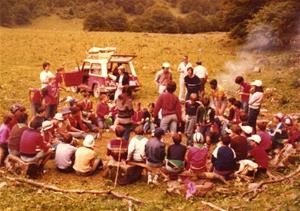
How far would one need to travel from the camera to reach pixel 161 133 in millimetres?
12625

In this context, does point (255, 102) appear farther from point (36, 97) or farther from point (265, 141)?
point (36, 97)

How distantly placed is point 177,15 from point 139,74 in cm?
4236

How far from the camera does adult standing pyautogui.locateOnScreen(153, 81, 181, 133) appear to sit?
14609mm

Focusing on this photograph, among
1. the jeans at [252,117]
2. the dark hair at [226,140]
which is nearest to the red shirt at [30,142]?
the dark hair at [226,140]

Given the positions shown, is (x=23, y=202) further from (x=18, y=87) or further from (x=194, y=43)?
(x=194, y=43)

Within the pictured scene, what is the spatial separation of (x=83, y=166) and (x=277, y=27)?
21871 millimetres

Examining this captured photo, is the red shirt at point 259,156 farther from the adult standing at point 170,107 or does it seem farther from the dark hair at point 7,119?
the dark hair at point 7,119

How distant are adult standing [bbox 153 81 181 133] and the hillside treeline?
1841cm

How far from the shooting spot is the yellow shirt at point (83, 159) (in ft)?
43.7

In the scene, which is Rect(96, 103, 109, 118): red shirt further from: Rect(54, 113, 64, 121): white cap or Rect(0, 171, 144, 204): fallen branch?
Rect(0, 171, 144, 204): fallen branch

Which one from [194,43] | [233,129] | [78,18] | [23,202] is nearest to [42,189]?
[23,202]

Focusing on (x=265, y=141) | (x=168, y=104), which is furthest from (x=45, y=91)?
(x=265, y=141)

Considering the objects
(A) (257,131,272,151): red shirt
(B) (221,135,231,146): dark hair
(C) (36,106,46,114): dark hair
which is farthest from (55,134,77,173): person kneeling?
(A) (257,131,272,151): red shirt

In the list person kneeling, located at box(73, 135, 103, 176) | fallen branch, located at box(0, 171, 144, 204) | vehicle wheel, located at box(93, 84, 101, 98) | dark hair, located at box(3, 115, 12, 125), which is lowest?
fallen branch, located at box(0, 171, 144, 204)
